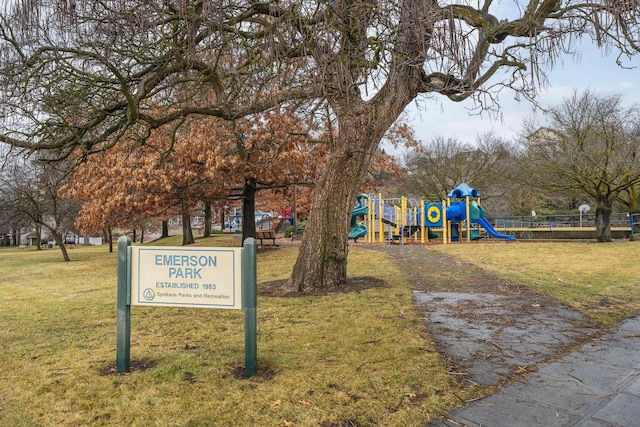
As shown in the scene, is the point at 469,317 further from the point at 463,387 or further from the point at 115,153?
the point at 115,153

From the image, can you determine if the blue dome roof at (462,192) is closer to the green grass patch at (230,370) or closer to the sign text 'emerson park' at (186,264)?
the green grass patch at (230,370)

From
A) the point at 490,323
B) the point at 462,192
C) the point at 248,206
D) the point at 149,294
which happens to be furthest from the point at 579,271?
the point at 248,206

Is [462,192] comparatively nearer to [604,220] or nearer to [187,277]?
[604,220]

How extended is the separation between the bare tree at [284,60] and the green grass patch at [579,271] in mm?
3399

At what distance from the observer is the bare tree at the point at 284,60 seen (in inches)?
154

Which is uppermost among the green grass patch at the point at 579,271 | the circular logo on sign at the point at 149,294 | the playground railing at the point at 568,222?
the playground railing at the point at 568,222

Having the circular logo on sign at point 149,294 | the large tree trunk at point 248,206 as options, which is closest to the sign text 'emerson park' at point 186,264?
the circular logo on sign at point 149,294

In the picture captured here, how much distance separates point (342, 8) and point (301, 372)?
3.48 metres

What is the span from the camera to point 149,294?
12.2ft

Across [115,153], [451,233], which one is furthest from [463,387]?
[451,233]

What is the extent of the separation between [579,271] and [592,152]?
881 cm

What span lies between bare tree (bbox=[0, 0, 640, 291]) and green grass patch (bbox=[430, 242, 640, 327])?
134 inches

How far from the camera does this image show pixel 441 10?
3.77 m

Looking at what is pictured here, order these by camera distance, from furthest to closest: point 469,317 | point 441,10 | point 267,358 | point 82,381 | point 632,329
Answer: point 469,317, point 632,329, point 267,358, point 441,10, point 82,381
